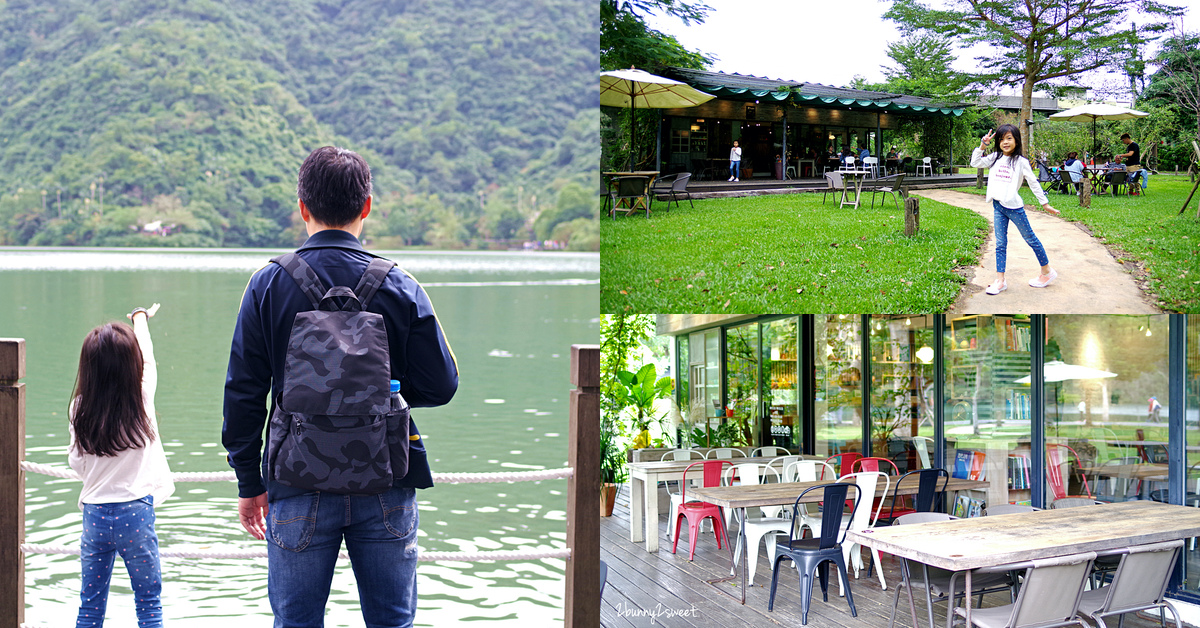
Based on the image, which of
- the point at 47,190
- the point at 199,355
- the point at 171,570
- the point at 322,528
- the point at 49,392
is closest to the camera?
the point at 322,528

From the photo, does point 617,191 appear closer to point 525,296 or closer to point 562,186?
point 525,296

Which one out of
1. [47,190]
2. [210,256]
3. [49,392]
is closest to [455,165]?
[210,256]

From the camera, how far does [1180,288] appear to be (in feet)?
11.2

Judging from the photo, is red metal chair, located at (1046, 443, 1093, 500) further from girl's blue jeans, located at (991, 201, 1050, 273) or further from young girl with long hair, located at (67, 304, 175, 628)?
young girl with long hair, located at (67, 304, 175, 628)

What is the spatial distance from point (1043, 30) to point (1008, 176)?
1.79 ft

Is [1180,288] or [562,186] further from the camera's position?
[562,186]

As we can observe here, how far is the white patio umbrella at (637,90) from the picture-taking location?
125 inches

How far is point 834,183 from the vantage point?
11.5 feet

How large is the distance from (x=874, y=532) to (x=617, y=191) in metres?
2.28

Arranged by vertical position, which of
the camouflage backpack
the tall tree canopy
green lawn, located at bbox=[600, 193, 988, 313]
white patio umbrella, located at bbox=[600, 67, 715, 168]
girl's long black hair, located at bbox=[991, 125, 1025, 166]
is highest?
the tall tree canopy

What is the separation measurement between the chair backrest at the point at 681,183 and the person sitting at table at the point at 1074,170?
1.53 m

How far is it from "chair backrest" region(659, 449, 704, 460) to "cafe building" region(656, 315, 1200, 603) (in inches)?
48.4

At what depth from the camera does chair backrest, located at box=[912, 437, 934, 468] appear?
27.0ft

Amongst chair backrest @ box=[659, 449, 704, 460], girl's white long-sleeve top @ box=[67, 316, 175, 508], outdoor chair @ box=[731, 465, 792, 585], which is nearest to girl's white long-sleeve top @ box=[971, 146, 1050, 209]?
outdoor chair @ box=[731, 465, 792, 585]
